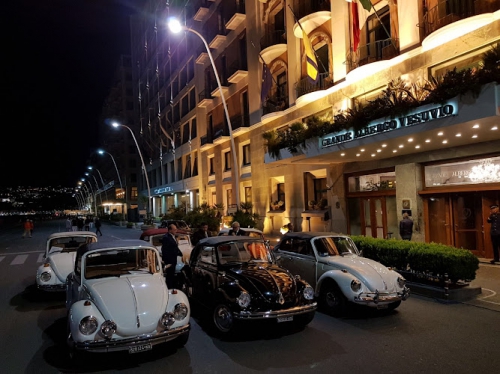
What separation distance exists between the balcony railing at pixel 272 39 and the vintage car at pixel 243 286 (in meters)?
20.0

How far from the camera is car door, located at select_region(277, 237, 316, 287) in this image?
29.0 ft

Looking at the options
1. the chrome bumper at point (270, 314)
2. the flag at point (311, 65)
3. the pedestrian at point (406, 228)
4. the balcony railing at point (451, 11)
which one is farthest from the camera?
the flag at point (311, 65)

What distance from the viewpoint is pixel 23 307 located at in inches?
354

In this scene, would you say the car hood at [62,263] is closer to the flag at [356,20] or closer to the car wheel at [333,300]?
the car wheel at [333,300]

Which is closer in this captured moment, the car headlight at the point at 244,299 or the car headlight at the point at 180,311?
the car headlight at the point at 180,311

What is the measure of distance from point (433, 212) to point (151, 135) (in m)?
54.5

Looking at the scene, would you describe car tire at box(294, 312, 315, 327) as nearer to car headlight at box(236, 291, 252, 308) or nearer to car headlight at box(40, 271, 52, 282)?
car headlight at box(236, 291, 252, 308)

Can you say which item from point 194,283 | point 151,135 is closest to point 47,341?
point 194,283

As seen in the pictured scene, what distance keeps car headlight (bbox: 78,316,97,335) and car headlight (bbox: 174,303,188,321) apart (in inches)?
45.1

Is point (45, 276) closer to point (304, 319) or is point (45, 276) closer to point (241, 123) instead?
point (304, 319)

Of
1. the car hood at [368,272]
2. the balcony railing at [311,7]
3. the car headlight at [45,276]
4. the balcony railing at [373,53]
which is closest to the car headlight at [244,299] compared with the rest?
the car hood at [368,272]

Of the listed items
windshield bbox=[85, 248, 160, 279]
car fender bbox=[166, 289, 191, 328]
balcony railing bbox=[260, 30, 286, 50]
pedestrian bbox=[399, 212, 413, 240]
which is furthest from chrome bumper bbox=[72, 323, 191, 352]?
balcony railing bbox=[260, 30, 286, 50]

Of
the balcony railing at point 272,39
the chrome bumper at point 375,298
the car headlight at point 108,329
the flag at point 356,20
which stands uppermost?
the balcony railing at point 272,39

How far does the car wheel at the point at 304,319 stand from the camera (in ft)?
22.0
